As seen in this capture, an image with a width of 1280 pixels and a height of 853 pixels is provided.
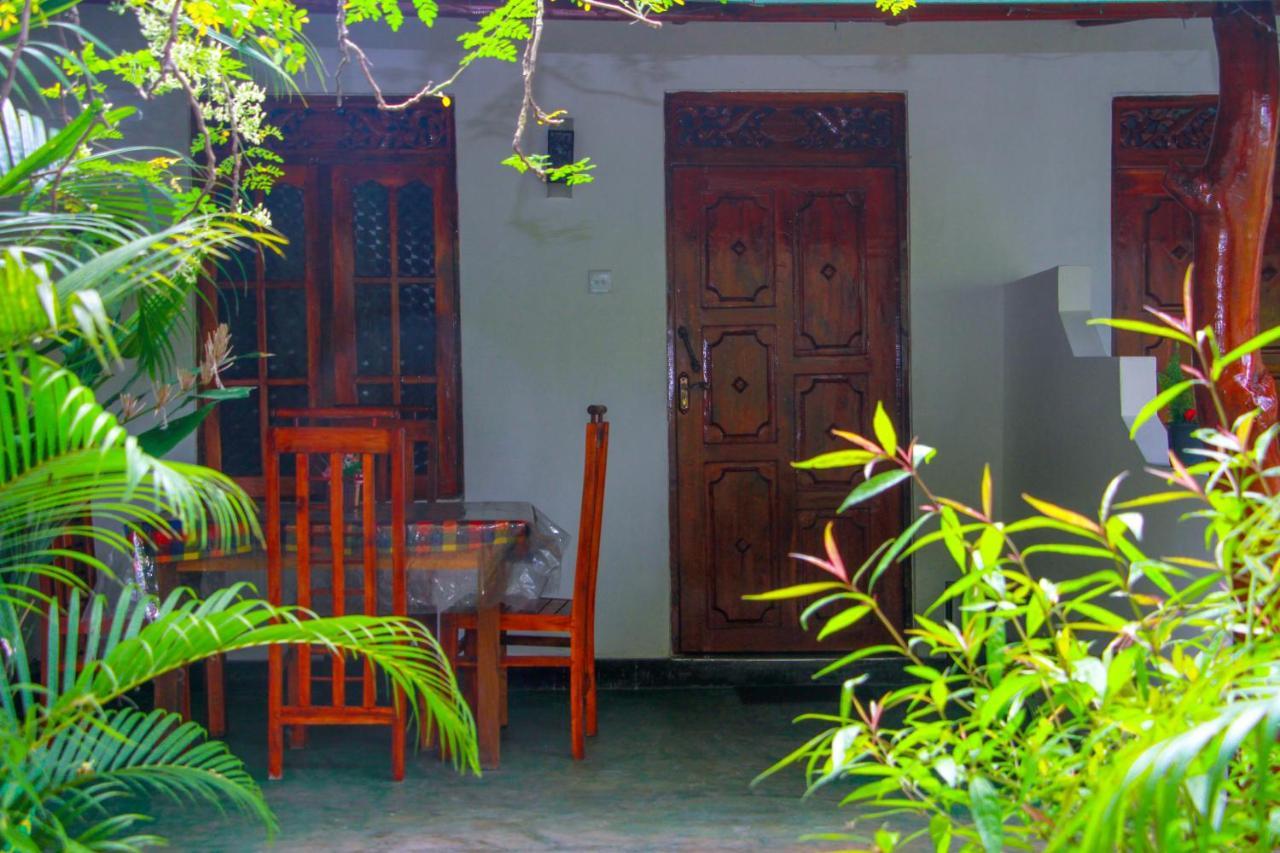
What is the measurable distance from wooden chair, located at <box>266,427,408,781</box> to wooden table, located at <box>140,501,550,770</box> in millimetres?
122

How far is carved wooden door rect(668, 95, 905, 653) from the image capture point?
5.71 meters

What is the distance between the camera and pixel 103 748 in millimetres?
1996

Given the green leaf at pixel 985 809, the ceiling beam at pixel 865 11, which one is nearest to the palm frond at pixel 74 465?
the green leaf at pixel 985 809

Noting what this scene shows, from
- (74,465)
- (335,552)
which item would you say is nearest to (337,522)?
(335,552)

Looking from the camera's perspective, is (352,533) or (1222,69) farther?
(352,533)

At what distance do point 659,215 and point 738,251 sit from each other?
38cm

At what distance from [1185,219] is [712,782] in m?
3.41

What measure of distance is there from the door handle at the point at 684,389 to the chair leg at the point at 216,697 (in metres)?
2.22

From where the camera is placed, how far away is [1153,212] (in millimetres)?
5801

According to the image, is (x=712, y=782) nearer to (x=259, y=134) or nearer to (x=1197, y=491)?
(x=259, y=134)

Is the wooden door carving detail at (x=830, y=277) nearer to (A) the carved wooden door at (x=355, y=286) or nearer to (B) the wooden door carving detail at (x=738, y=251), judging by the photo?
(B) the wooden door carving detail at (x=738, y=251)

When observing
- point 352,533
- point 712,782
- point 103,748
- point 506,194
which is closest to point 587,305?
point 506,194

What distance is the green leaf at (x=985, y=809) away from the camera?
1322 mm

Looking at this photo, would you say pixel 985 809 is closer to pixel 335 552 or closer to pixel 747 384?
pixel 335 552
